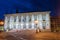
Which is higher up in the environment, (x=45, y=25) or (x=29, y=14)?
(x=29, y=14)

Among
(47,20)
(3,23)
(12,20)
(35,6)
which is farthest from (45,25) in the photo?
(3,23)

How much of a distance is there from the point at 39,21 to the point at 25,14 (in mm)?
1448

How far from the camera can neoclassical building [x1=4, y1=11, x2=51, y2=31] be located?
952cm

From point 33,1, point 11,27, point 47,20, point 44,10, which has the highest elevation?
point 33,1

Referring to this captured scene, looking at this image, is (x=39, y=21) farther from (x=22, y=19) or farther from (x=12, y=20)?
(x=12, y=20)

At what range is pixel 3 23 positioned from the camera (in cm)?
1064

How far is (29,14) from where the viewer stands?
9.98m

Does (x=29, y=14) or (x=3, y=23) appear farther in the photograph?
(x=3, y=23)

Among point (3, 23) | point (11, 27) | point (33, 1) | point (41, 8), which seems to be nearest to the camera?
point (33, 1)

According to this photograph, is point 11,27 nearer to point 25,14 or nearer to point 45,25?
point 25,14

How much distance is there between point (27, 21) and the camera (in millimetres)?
10062

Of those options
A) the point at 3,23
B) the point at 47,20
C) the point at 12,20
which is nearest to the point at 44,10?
the point at 47,20

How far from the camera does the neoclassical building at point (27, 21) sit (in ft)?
31.2

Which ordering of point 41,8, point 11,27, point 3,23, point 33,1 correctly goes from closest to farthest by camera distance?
point 33,1
point 41,8
point 11,27
point 3,23
